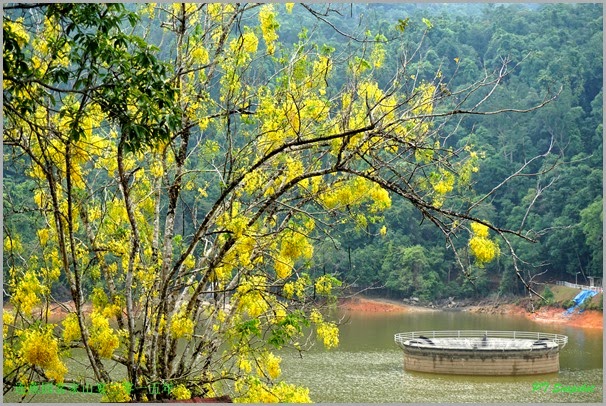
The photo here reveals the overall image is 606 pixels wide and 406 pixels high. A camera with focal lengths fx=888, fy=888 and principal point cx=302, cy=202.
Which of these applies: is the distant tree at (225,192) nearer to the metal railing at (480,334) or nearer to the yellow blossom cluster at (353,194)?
the yellow blossom cluster at (353,194)

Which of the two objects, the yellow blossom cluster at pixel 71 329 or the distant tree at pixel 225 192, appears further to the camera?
the yellow blossom cluster at pixel 71 329

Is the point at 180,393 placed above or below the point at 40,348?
below

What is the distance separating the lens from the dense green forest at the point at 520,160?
3462cm

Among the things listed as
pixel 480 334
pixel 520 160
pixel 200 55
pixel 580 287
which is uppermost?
pixel 520 160

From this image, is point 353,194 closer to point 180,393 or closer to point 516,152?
point 180,393

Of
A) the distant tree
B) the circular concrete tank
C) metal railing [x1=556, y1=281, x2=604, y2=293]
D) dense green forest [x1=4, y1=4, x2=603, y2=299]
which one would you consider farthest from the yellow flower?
metal railing [x1=556, y1=281, x2=604, y2=293]

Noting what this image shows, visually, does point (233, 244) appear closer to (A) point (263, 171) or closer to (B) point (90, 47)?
(A) point (263, 171)

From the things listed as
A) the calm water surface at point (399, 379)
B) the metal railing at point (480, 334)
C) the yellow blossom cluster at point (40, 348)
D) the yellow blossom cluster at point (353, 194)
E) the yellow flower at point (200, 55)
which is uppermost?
the yellow flower at point (200, 55)

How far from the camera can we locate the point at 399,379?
17.6 metres

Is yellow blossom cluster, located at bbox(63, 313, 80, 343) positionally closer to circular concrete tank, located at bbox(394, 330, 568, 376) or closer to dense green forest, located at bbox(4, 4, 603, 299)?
circular concrete tank, located at bbox(394, 330, 568, 376)

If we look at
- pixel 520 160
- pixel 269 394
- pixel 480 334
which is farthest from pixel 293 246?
pixel 520 160

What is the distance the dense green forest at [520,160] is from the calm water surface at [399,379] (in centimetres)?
800

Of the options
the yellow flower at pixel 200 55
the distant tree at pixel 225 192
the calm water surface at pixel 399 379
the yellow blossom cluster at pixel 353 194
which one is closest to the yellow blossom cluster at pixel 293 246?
the distant tree at pixel 225 192

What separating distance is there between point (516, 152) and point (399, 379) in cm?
2564
